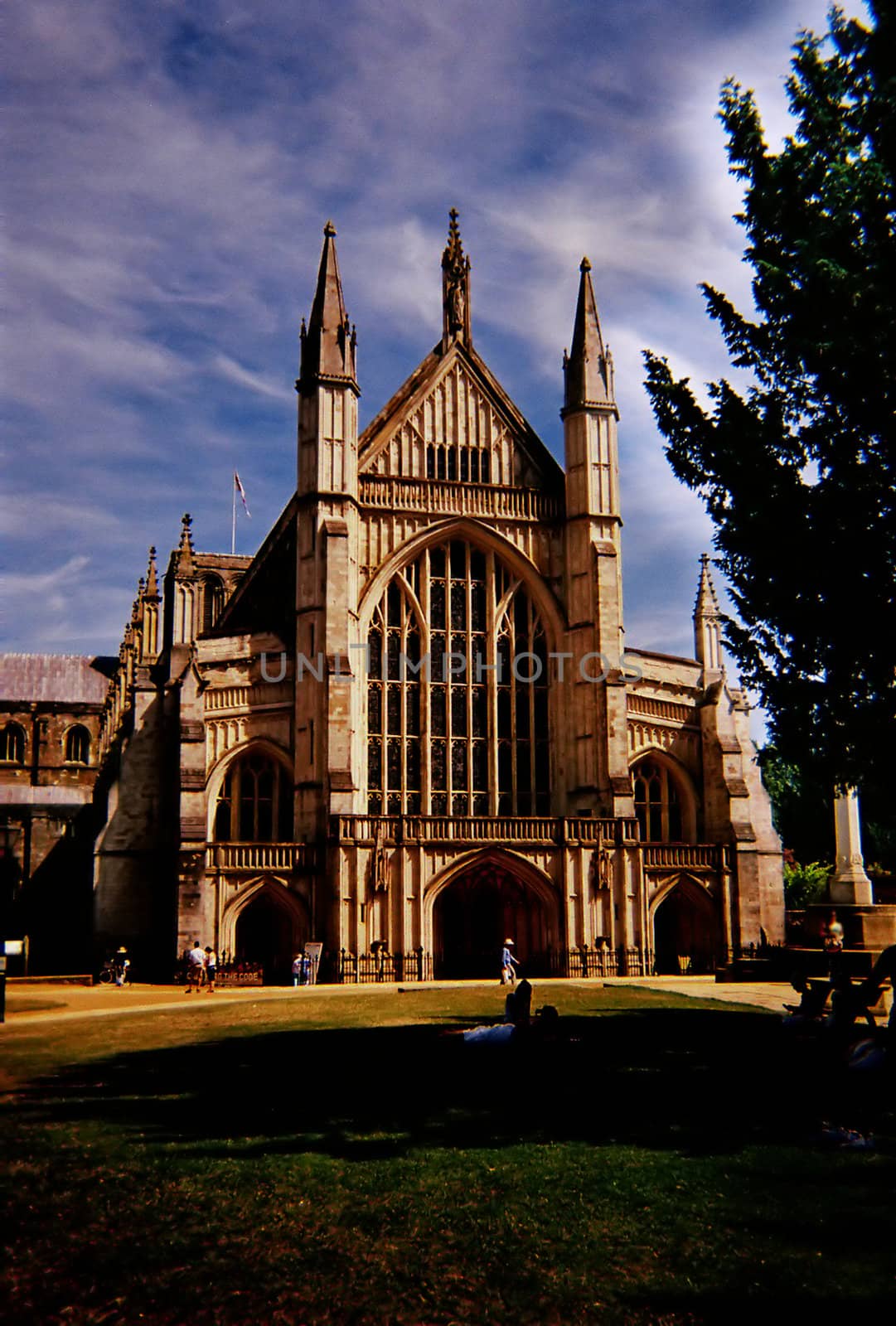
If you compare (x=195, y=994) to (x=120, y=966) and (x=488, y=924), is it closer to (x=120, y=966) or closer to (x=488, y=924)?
(x=120, y=966)

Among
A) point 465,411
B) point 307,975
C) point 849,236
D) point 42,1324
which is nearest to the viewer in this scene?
point 42,1324

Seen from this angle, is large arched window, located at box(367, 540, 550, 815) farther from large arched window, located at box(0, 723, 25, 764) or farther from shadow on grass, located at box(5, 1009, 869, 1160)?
large arched window, located at box(0, 723, 25, 764)

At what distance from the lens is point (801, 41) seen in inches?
503

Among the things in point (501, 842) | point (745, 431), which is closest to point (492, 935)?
point (501, 842)

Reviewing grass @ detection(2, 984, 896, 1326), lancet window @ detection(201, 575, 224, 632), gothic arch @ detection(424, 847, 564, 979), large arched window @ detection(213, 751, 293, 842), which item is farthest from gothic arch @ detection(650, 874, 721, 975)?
lancet window @ detection(201, 575, 224, 632)

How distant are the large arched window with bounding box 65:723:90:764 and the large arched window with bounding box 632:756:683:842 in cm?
3417

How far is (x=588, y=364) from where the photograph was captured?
39469 millimetres

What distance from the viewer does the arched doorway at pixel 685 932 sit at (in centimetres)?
3619

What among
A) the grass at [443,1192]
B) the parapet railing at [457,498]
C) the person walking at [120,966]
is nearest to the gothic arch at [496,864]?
the person walking at [120,966]

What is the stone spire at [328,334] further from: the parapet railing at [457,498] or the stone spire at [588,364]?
the stone spire at [588,364]

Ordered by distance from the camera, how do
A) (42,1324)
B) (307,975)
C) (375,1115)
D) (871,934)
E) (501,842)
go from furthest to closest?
(501,842), (307,975), (871,934), (375,1115), (42,1324)

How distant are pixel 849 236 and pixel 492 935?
2672 centimetres

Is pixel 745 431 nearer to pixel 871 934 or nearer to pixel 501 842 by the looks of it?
pixel 871 934

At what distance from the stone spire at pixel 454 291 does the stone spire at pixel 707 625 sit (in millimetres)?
12238
